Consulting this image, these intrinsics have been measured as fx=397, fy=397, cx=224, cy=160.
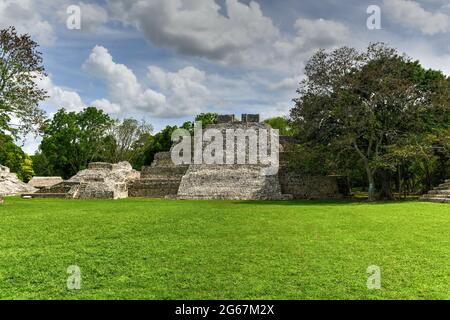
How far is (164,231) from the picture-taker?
8.78m

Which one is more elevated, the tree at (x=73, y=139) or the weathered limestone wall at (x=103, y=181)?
the tree at (x=73, y=139)

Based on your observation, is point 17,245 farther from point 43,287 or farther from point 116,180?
point 116,180

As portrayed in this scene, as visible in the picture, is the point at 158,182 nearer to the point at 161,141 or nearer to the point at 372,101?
the point at 372,101

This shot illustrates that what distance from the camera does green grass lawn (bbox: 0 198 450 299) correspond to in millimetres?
4617

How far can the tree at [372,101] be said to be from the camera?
21.0m

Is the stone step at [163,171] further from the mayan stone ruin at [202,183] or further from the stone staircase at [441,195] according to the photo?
the stone staircase at [441,195]

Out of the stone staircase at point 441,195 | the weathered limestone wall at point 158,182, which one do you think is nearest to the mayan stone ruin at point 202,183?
the weathered limestone wall at point 158,182

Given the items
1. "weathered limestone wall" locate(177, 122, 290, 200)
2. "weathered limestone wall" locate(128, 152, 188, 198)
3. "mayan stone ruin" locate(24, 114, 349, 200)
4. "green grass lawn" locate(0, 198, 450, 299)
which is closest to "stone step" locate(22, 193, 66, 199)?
"mayan stone ruin" locate(24, 114, 349, 200)

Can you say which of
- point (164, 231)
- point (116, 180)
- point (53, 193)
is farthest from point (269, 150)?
point (164, 231)

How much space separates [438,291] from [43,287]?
4.63 m

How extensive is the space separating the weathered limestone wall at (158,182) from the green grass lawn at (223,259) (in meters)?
17.0

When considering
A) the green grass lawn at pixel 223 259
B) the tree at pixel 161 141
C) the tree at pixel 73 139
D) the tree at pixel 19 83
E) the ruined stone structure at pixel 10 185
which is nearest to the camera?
the green grass lawn at pixel 223 259

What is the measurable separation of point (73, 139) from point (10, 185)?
1186cm

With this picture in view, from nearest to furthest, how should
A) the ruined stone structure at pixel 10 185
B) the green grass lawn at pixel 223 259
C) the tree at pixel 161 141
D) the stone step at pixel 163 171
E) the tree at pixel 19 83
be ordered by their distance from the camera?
the green grass lawn at pixel 223 259
the tree at pixel 19 83
the stone step at pixel 163 171
the ruined stone structure at pixel 10 185
the tree at pixel 161 141
